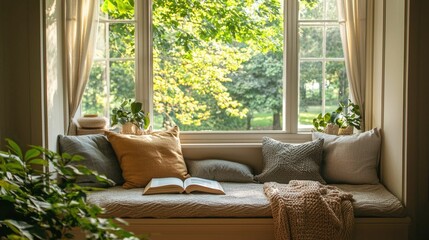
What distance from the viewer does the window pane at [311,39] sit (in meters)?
4.70

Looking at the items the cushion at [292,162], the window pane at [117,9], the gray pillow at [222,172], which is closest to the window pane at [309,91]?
the cushion at [292,162]

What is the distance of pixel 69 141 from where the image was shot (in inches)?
163

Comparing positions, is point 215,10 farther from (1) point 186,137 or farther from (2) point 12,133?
(2) point 12,133

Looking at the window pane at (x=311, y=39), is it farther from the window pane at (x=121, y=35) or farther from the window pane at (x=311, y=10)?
the window pane at (x=121, y=35)

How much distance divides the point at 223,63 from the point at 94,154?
1.61 metres

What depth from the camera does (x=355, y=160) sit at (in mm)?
4172

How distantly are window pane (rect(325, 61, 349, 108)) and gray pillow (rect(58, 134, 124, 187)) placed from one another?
1.88 meters

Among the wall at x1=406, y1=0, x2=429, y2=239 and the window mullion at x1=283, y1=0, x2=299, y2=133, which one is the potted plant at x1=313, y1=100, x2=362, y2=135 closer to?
the window mullion at x1=283, y1=0, x2=299, y2=133

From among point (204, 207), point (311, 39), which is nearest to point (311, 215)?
point (204, 207)

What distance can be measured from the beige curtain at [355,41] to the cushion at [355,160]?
383mm

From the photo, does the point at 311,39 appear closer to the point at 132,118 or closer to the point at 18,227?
the point at 132,118

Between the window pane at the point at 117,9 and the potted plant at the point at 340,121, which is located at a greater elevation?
the window pane at the point at 117,9

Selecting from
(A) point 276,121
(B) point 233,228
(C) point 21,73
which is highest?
(C) point 21,73

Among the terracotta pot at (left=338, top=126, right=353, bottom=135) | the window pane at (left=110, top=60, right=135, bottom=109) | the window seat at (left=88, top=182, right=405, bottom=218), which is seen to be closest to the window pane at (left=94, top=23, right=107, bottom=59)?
the window pane at (left=110, top=60, right=135, bottom=109)
